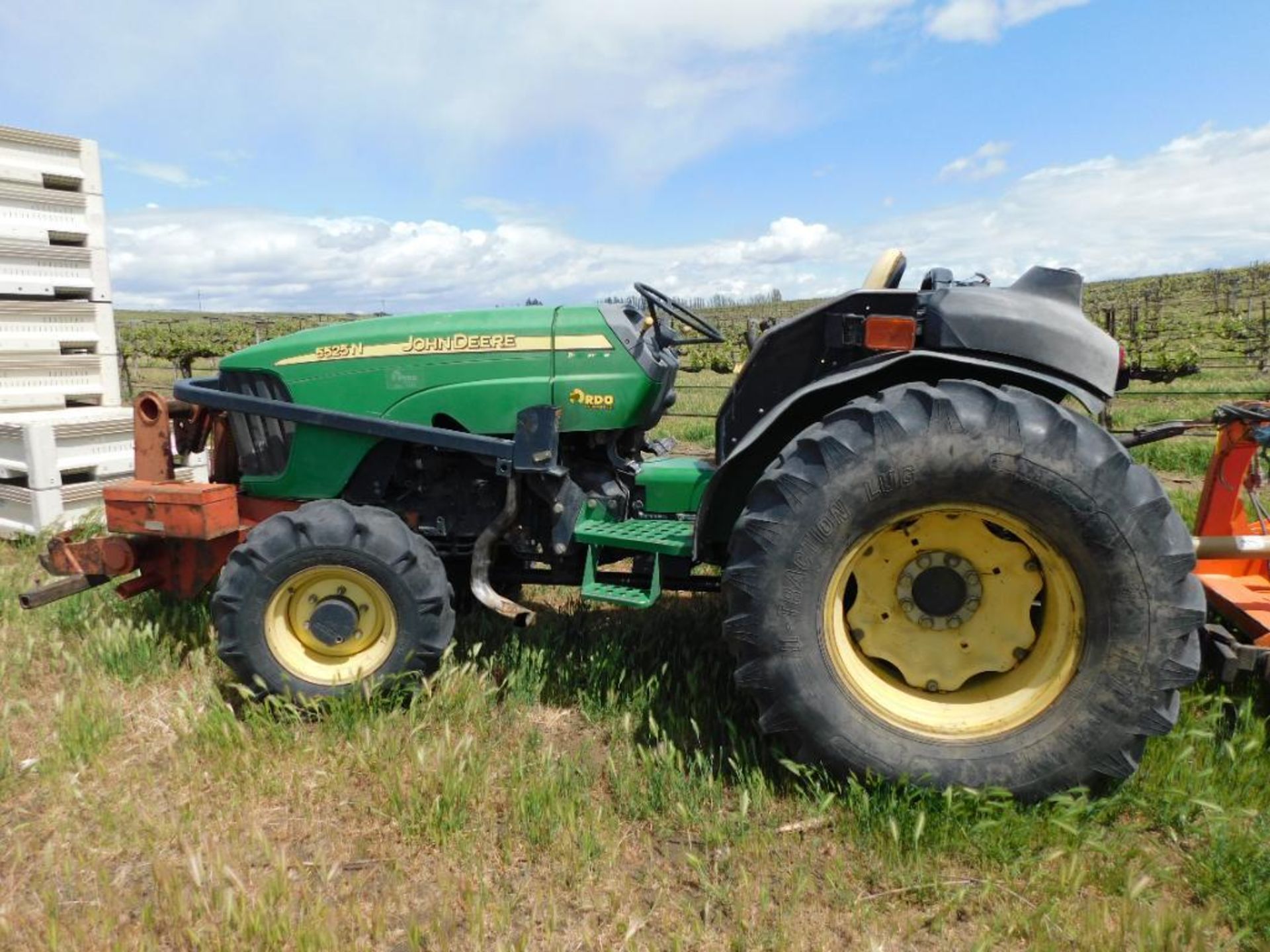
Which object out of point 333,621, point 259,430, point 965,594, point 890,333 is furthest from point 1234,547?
point 259,430

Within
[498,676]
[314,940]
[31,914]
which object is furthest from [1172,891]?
[31,914]

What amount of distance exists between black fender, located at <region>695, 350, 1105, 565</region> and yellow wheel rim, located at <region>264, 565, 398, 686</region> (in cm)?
125

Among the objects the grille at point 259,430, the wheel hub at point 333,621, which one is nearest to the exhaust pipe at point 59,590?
the grille at point 259,430

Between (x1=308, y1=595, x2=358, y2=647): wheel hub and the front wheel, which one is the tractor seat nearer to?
the front wheel

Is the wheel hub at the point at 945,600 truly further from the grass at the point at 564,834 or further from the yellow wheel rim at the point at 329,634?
the yellow wheel rim at the point at 329,634

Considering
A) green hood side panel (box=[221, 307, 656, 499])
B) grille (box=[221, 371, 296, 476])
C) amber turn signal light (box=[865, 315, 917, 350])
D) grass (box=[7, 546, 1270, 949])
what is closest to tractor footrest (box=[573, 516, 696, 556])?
green hood side panel (box=[221, 307, 656, 499])

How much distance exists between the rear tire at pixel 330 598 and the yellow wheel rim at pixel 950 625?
148cm

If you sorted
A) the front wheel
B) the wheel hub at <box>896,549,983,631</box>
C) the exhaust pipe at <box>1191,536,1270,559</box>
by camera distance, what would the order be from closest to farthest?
the front wheel < the wheel hub at <box>896,549,983,631</box> < the exhaust pipe at <box>1191,536,1270,559</box>

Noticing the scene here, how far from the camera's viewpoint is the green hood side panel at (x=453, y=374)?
3.19m

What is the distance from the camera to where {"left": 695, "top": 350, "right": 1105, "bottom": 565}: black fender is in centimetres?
250

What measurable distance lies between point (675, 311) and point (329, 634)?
1.87 metres

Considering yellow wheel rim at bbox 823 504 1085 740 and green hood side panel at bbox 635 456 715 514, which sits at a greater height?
green hood side panel at bbox 635 456 715 514

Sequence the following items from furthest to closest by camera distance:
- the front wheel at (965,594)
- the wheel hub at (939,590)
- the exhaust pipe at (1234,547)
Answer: the exhaust pipe at (1234,547) → the wheel hub at (939,590) → the front wheel at (965,594)

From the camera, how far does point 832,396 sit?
8.64 ft
